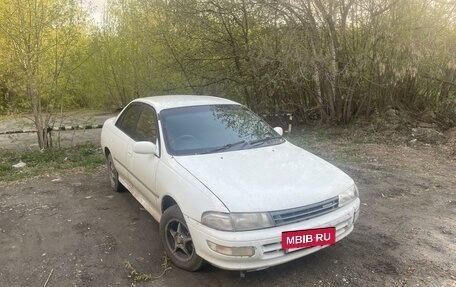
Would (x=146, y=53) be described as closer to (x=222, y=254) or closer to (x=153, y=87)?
(x=153, y=87)

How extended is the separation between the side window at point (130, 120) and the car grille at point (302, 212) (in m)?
2.27

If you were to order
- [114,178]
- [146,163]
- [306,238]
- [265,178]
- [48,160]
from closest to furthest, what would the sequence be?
[306,238], [265,178], [146,163], [114,178], [48,160]

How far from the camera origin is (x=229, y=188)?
2900 millimetres

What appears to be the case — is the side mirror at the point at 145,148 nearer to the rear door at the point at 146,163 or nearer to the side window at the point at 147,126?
the rear door at the point at 146,163

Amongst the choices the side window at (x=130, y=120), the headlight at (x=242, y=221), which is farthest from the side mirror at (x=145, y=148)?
the headlight at (x=242, y=221)

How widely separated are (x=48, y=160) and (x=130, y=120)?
3.60m

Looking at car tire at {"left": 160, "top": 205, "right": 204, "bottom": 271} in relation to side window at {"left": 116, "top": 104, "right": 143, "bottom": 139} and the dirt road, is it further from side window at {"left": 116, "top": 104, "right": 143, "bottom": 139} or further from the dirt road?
side window at {"left": 116, "top": 104, "right": 143, "bottom": 139}

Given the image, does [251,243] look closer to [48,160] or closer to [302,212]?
[302,212]

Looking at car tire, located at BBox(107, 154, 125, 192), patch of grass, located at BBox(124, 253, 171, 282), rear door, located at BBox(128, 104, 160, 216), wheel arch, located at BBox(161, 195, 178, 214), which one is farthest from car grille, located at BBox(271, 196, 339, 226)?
car tire, located at BBox(107, 154, 125, 192)

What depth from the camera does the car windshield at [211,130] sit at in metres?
3.69

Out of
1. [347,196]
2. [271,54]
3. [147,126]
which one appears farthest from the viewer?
[271,54]

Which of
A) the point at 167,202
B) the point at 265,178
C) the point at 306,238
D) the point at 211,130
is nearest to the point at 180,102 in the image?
the point at 211,130

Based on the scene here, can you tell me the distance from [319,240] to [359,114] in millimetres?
7319

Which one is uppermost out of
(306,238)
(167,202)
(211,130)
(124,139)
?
(211,130)
